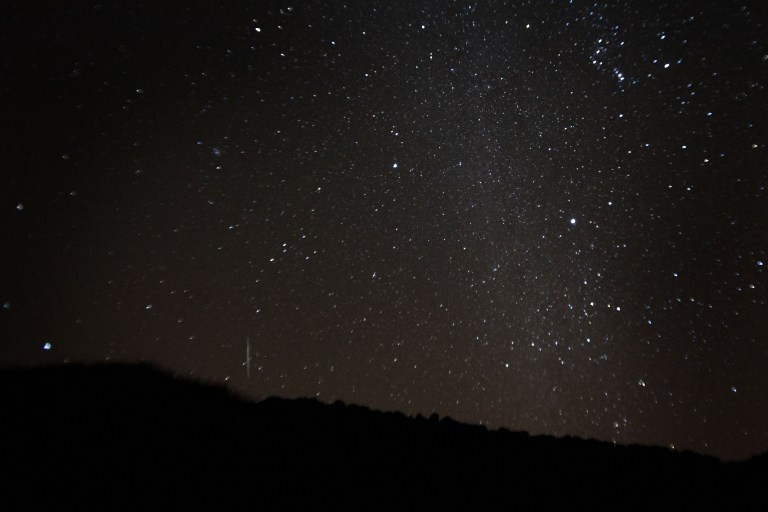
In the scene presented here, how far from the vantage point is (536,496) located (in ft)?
5.22

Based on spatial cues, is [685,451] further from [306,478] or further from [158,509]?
[158,509]

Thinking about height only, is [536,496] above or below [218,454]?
below

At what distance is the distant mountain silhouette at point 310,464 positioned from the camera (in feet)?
4.98

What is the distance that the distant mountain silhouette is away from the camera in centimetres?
152

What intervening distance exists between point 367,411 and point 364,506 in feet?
2.29

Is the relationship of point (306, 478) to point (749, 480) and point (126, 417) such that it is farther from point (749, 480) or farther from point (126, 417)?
point (749, 480)

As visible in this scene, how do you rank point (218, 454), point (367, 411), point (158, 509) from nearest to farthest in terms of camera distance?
1. point (158, 509)
2. point (218, 454)
3. point (367, 411)

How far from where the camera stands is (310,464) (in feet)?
5.46

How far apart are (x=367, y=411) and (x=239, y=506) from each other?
2.59 feet

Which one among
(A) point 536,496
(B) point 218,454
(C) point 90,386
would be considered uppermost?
(C) point 90,386

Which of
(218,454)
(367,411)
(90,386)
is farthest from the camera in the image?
(90,386)

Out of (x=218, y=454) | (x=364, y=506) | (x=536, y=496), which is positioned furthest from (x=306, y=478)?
(x=536, y=496)

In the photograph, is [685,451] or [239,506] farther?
[685,451]

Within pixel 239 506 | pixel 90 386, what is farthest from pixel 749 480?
pixel 90 386
